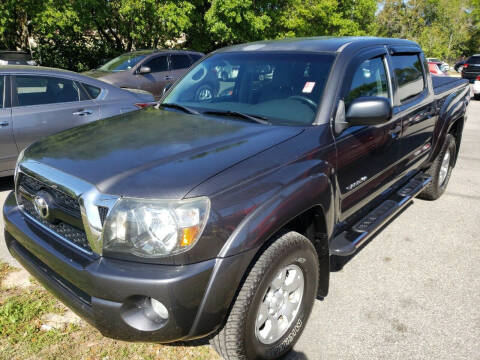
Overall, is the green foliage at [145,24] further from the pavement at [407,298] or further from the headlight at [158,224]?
the headlight at [158,224]

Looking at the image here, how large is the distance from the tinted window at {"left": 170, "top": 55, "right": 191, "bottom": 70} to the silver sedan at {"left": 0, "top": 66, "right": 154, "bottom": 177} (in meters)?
5.33

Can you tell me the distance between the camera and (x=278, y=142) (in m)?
2.34

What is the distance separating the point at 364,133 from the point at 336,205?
62 centimetres

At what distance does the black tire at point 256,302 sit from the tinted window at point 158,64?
29.3 feet

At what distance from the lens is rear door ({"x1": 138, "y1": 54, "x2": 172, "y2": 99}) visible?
390 inches

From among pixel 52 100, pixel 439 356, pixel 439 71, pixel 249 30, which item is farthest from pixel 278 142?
pixel 249 30

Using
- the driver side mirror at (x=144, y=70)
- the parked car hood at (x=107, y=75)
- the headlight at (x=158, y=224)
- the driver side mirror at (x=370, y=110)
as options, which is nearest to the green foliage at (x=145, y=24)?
the parked car hood at (x=107, y=75)

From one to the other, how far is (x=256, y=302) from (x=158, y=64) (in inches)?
369

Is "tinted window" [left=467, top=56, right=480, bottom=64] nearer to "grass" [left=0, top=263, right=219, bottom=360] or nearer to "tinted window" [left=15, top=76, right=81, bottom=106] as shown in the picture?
"tinted window" [left=15, top=76, right=81, bottom=106]

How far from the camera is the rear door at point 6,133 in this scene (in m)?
4.68

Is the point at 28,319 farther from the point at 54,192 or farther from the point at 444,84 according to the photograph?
the point at 444,84

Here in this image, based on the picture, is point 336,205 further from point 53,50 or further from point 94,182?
point 53,50

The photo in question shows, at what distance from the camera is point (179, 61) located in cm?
1086

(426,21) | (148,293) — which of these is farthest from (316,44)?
(426,21)
